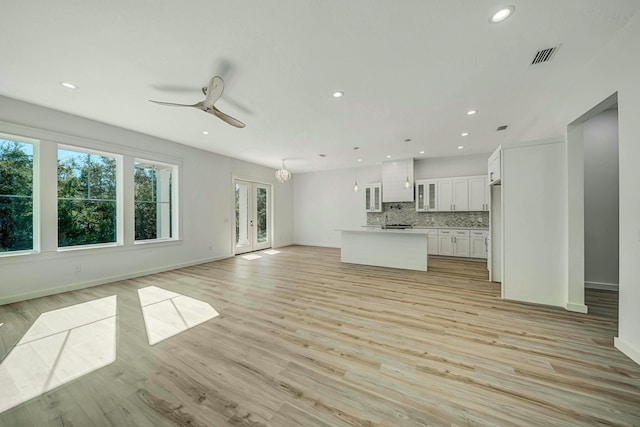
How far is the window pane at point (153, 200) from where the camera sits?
4.91 meters

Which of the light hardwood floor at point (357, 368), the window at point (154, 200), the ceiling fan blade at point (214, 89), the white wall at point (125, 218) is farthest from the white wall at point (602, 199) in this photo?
the window at point (154, 200)

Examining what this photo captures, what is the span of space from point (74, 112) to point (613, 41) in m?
7.20

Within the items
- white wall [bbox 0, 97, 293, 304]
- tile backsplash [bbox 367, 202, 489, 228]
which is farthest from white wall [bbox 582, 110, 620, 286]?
white wall [bbox 0, 97, 293, 304]

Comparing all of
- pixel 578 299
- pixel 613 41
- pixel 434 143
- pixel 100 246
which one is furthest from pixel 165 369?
pixel 434 143

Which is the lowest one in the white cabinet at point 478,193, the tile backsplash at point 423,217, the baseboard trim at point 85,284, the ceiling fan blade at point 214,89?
the baseboard trim at point 85,284

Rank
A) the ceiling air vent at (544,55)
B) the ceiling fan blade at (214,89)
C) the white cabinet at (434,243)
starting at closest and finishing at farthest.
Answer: the ceiling air vent at (544,55) < the ceiling fan blade at (214,89) < the white cabinet at (434,243)

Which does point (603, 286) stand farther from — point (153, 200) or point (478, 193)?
point (153, 200)

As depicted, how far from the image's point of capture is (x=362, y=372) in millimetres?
1838

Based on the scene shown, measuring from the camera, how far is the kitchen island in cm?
506

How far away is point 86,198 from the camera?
4129 millimetres

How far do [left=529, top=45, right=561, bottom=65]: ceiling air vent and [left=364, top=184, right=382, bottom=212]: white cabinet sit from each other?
202 inches

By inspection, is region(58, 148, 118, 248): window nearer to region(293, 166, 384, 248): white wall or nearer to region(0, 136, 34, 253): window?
region(0, 136, 34, 253): window

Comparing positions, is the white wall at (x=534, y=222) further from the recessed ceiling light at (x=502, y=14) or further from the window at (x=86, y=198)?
the window at (x=86, y=198)

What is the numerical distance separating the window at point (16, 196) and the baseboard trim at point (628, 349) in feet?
24.9
